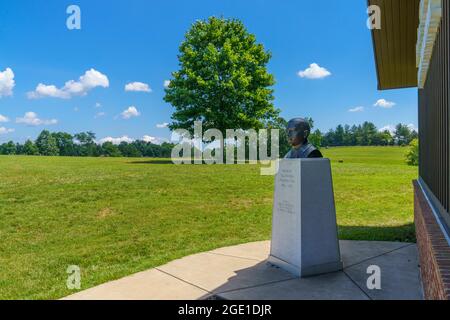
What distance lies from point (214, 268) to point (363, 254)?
8.11 ft

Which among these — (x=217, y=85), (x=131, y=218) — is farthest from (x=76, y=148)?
(x=131, y=218)

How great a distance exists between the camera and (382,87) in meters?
12.6

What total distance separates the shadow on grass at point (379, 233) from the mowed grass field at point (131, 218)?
2 centimetres

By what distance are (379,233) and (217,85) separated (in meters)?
22.2

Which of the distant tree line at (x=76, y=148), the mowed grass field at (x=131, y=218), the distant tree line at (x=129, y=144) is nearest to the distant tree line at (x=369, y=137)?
the distant tree line at (x=129, y=144)

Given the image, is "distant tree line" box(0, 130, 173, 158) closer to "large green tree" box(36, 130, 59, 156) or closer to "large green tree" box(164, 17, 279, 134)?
"large green tree" box(36, 130, 59, 156)

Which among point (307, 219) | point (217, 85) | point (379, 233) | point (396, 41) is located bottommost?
point (379, 233)

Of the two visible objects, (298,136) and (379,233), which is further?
(379,233)

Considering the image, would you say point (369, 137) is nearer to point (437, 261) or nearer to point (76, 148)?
point (76, 148)

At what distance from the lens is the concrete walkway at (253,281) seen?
4.32 metres

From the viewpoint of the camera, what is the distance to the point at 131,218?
388 inches

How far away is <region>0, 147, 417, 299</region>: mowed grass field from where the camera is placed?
636cm

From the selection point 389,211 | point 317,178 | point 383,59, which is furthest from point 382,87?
point 317,178

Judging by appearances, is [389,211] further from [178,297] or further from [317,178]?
[178,297]
